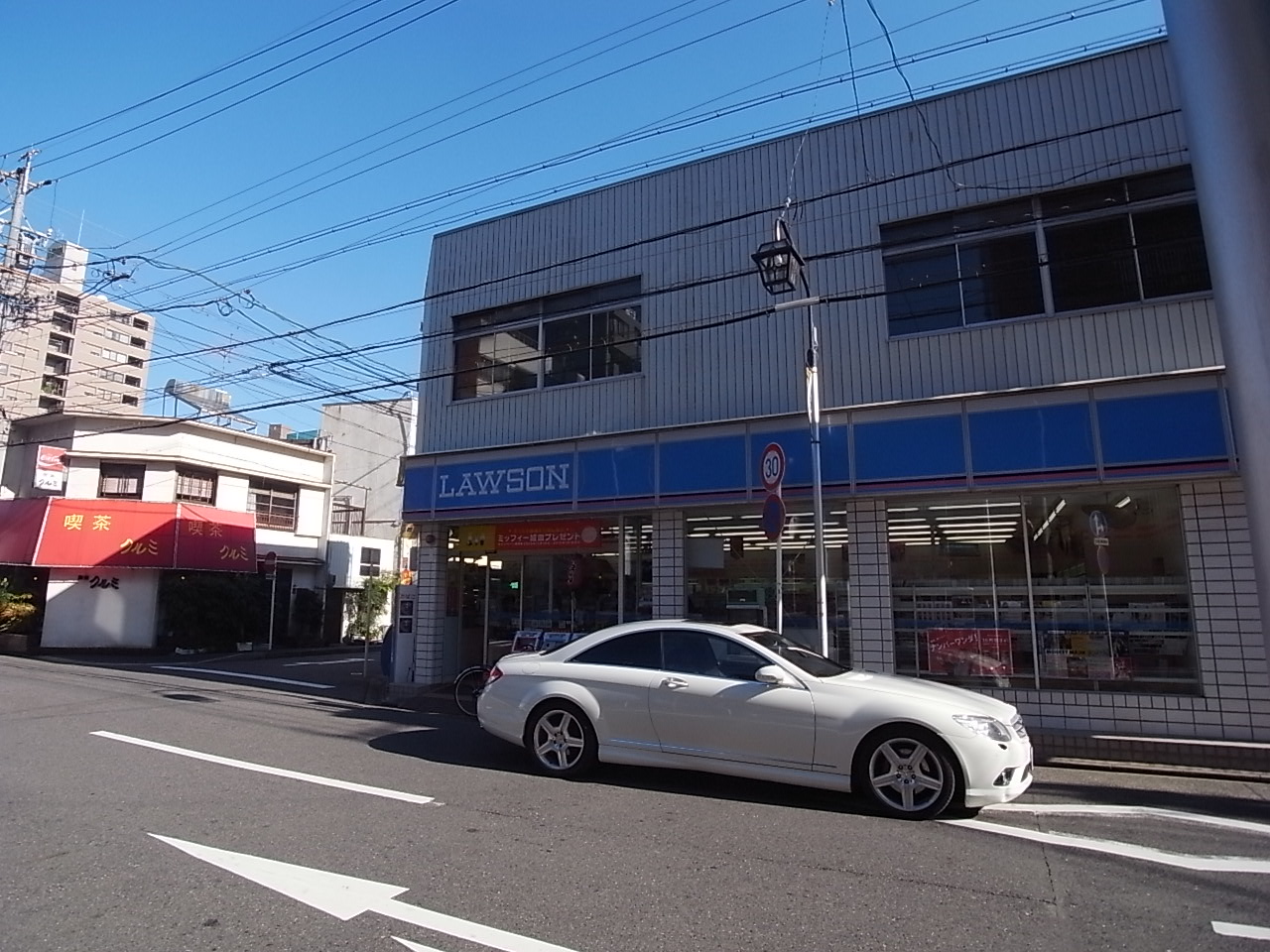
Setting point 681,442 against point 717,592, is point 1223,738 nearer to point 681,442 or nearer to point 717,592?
point 717,592

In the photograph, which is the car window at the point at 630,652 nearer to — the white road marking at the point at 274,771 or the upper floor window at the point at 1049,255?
the white road marking at the point at 274,771

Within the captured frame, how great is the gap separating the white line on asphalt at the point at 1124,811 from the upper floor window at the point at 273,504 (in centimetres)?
2440

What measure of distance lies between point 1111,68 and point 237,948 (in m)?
12.2

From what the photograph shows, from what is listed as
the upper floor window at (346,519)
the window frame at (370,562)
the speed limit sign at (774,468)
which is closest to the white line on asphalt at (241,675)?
the speed limit sign at (774,468)

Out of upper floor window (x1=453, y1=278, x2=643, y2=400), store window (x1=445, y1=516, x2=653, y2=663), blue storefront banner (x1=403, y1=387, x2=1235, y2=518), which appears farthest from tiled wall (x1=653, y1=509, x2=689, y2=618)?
upper floor window (x1=453, y1=278, x2=643, y2=400)

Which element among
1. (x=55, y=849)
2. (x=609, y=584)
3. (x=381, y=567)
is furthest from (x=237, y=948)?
(x=381, y=567)

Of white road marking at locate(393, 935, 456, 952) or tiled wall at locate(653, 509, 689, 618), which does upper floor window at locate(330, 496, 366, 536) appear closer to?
tiled wall at locate(653, 509, 689, 618)

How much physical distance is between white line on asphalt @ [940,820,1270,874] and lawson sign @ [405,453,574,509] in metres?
7.64

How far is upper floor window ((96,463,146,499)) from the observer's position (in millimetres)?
22766

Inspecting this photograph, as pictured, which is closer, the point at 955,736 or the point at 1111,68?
the point at 955,736

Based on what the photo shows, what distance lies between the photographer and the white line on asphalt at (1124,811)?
5.70m

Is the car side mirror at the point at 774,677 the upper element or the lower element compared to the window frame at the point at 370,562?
lower

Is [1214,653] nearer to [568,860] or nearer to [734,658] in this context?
[734,658]

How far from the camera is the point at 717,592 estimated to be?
11.1m
